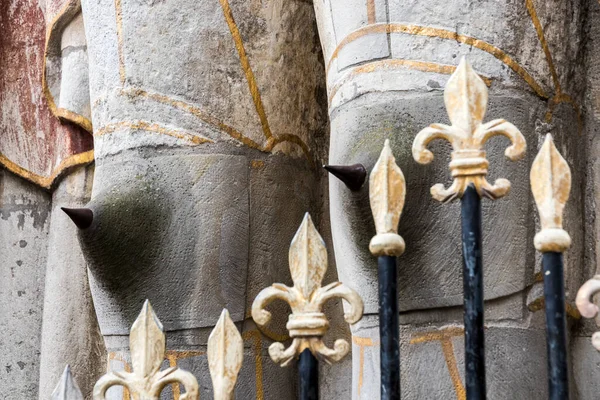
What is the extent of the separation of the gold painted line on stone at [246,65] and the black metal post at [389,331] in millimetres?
788

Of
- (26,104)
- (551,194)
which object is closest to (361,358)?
(551,194)

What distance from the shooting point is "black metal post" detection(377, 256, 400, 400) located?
3.56 ft

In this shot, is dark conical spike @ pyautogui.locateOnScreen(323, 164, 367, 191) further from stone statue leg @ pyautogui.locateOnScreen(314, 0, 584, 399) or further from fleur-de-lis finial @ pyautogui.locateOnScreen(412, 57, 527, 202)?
fleur-de-lis finial @ pyautogui.locateOnScreen(412, 57, 527, 202)

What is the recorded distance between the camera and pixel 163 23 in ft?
6.04

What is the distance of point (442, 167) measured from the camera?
155 cm

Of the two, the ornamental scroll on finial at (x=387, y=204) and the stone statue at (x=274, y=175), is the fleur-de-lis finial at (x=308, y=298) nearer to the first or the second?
the ornamental scroll on finial at (x=387, y=204)

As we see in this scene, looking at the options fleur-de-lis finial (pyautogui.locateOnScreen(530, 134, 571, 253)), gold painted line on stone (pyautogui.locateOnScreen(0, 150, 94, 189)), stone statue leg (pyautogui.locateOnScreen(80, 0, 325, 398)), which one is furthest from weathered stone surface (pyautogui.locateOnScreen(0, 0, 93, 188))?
fleur-de-lis finial (pyautogui.locateOnScreen(530, 134, 571, 253))

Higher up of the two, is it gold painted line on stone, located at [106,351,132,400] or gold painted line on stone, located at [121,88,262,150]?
gold painted line on stone, located at [121,88,262,150]

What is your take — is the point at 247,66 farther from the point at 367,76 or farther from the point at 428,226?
the point at 428,226

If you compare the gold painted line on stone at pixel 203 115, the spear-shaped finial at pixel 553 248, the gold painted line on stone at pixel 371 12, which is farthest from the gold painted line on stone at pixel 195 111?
the spear-shaped finial at pixel 553 248

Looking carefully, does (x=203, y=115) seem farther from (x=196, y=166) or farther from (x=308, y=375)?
(x=308, y=375)

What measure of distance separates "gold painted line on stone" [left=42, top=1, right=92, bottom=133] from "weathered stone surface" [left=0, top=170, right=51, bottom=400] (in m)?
0.18

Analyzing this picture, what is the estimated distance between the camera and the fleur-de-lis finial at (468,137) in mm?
1106

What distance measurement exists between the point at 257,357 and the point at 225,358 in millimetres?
697
